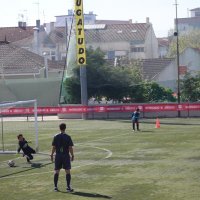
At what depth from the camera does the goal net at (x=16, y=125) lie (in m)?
28.1

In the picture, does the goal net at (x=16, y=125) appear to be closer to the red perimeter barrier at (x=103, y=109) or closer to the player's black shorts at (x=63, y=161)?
the red perimeter barrier at (x=103, y=109)

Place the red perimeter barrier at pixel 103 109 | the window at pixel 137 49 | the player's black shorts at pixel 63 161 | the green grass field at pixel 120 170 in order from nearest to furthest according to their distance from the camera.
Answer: the green grass field at pixel 120 170
the player's black shorts at pixel 63 161
the red perimeter barrier at pixel 103 109
the window at pixel 137 49

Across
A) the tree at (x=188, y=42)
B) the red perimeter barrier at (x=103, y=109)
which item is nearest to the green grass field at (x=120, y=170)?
the red perimeter barrier at (x=103, y=109)

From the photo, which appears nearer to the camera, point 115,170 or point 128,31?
point 115,170

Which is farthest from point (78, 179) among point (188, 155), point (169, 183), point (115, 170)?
point (188, 155)

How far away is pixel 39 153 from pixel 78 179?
7.88 meters

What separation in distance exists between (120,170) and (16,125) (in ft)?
87.9

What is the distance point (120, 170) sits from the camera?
20.8 meters

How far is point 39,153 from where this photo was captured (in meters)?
27.0

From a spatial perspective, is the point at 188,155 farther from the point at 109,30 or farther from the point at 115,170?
the point at 109,30

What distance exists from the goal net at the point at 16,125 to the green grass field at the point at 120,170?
1.52m

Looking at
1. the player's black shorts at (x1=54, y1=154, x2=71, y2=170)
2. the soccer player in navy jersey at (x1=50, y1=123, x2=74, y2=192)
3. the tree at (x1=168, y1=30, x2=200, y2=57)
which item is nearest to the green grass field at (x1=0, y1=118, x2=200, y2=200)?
the soccer player in navy jersey at (x1=50, y1=123, x2=74, y2=192)

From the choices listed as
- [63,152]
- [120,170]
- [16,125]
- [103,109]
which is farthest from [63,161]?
[103,109]

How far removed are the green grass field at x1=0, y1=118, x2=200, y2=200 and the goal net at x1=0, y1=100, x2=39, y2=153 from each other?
1.52 m
